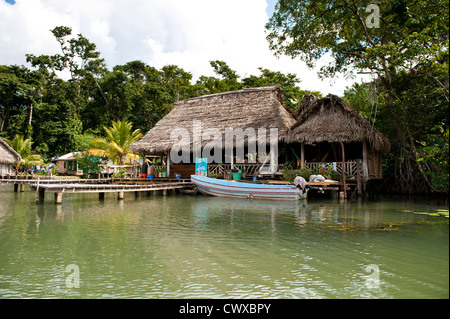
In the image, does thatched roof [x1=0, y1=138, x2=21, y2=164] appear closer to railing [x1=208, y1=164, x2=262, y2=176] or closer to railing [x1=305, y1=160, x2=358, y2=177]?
railing [x1=208, y1=164, x2=262, y2=176]

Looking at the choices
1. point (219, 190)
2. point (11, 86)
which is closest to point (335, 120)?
point (219, 190)

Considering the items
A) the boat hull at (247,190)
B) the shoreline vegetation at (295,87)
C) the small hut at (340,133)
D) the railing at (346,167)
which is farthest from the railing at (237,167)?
the shoreline vegetation at (295,87)

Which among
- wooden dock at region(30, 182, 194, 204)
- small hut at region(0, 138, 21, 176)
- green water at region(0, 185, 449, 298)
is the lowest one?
green water at region(0, 185, 449, 298)

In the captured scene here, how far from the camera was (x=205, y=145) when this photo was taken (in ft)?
52.0

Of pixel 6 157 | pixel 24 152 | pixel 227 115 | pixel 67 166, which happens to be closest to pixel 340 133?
pixel 227 115

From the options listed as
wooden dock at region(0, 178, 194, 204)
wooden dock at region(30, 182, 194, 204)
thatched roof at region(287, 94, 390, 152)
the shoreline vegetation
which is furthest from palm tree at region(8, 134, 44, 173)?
thatched roof at region(287, 94, 390, 152)

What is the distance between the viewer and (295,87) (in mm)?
28188

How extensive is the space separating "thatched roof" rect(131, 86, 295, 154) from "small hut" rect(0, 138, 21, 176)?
9.36 meters

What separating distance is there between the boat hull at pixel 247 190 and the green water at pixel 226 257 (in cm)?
402

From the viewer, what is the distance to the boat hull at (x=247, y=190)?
41.1 feet

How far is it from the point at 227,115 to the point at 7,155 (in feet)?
48.7

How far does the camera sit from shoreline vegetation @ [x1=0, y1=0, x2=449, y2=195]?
36.5ft

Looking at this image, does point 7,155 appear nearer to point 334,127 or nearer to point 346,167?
point 334,127
